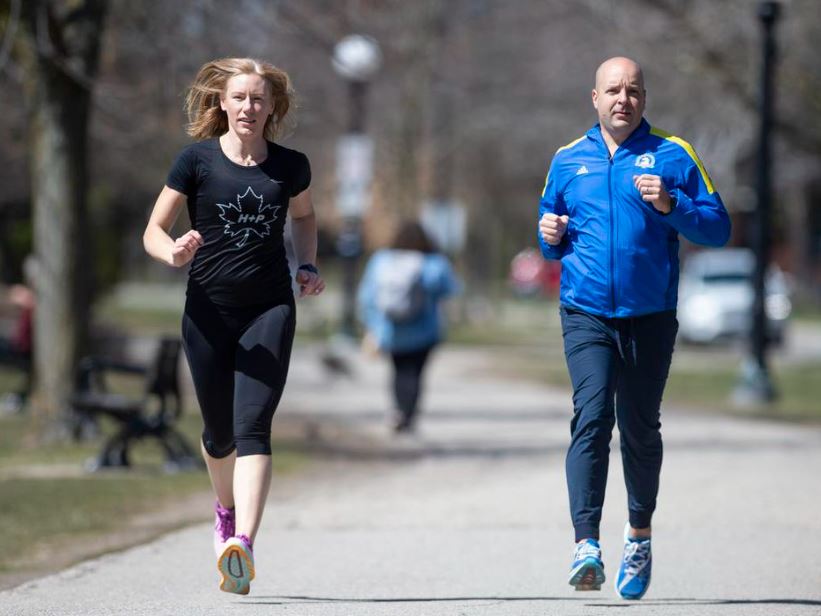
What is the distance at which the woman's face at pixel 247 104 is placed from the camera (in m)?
5.50

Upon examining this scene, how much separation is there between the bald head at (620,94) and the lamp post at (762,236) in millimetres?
10242

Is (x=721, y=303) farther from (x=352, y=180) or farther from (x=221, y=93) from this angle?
(x=221, y=93)

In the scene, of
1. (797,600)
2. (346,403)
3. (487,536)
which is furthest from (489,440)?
(797,600)

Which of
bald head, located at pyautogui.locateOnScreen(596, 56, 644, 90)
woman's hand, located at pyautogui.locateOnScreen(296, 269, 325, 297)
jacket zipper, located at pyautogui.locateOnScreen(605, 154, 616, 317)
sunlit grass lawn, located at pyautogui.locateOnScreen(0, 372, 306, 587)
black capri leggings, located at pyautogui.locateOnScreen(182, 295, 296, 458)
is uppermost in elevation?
bald head, located at pyautogui.locateOnScreen(596, 56, 644, 90)

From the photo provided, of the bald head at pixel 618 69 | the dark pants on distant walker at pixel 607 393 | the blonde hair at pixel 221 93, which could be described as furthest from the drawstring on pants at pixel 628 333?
the blonde hair at pixel 221 93

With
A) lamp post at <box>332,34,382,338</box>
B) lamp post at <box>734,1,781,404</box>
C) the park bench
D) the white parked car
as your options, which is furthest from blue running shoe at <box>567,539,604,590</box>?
the white parked car

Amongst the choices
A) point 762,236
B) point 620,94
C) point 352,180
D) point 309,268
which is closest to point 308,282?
point 309,268

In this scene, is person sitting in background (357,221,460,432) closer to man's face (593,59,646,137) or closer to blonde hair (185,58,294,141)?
blonde hair (185,58,294,141)

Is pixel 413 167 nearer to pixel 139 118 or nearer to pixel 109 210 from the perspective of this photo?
pixel 109 210

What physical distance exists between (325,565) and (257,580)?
→ 485 millimetres

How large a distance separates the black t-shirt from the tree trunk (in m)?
6.09

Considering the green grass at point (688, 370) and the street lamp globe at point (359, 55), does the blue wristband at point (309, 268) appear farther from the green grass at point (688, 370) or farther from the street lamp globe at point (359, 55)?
the street lamp globe at point (359, 55)

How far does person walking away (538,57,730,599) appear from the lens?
17.9 feet

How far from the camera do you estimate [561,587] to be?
6.15m
